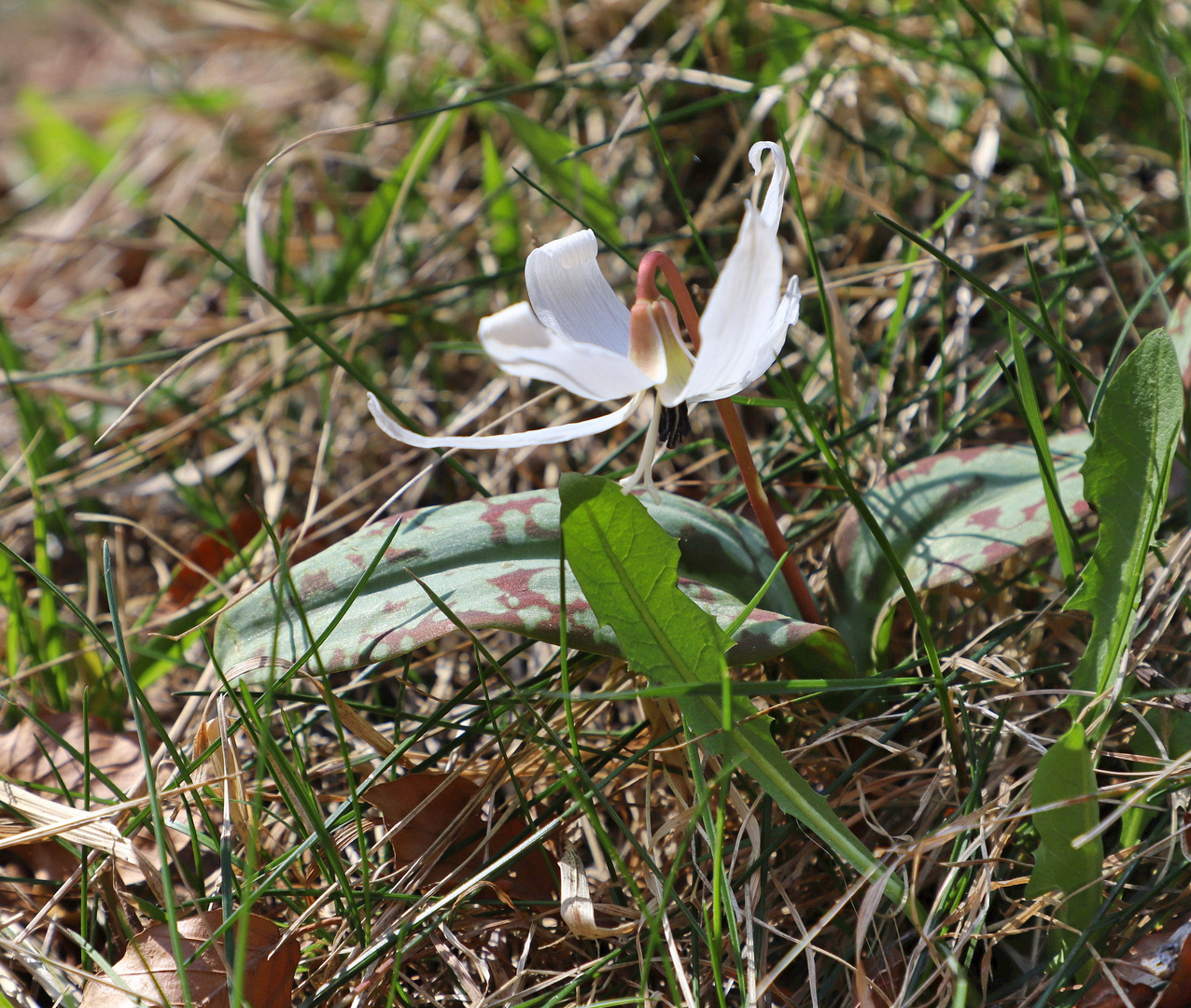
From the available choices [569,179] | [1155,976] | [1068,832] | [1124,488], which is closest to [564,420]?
[569,179]

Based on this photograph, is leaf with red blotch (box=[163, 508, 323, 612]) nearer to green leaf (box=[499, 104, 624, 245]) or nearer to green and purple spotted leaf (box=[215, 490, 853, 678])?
green and purple spotted leaf (box=[215, 490, 853, 678])

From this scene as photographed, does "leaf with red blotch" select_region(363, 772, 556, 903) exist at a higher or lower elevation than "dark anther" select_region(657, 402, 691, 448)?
lower

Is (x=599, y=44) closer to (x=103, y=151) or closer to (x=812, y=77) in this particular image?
(x=812, y=77)

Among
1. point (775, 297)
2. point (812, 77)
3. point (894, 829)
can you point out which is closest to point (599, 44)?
point (812, 77)

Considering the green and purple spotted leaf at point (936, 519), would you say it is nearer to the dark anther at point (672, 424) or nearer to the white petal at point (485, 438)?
the dark anther at point (672, 424)

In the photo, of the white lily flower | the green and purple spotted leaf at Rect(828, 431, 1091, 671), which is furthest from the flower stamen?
the green and purple spotted leaf at Rect(828, 431, 1091, 671)

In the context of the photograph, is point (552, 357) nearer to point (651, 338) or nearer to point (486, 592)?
point (651, 338)
